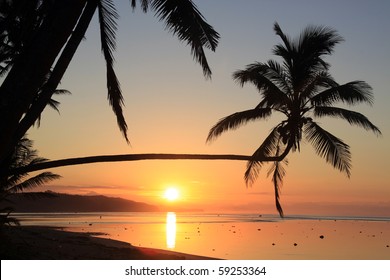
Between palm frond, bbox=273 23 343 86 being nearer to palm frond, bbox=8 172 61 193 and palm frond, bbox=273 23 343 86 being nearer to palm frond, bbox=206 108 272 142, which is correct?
palm frond, bbox=206 108 272 142

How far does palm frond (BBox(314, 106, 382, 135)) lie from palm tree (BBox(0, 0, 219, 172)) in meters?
6.89

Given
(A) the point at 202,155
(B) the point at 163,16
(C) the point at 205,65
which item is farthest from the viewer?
(C) the point at 205,65

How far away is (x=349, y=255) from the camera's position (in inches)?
1082

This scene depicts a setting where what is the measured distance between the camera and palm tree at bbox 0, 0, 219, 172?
4309 mm

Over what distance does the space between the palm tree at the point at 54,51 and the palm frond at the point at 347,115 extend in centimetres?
689

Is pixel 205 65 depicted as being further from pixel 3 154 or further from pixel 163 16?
pixel 3 154

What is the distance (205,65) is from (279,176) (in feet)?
32.7

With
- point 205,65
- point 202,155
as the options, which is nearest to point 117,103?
point 205,65

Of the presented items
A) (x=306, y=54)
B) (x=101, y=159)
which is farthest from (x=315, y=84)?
(x=101, y=159)

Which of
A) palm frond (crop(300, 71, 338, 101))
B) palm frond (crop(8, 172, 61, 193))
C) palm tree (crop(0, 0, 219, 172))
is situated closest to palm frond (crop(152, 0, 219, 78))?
palm tree (crop(0, 0, 219, 172))

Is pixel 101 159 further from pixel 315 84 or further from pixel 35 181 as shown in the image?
pixel 35 181

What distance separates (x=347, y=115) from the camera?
44.8 feet

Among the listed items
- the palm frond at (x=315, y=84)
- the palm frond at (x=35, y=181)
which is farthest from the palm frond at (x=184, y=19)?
the palm frond at (x=35, y=181)
